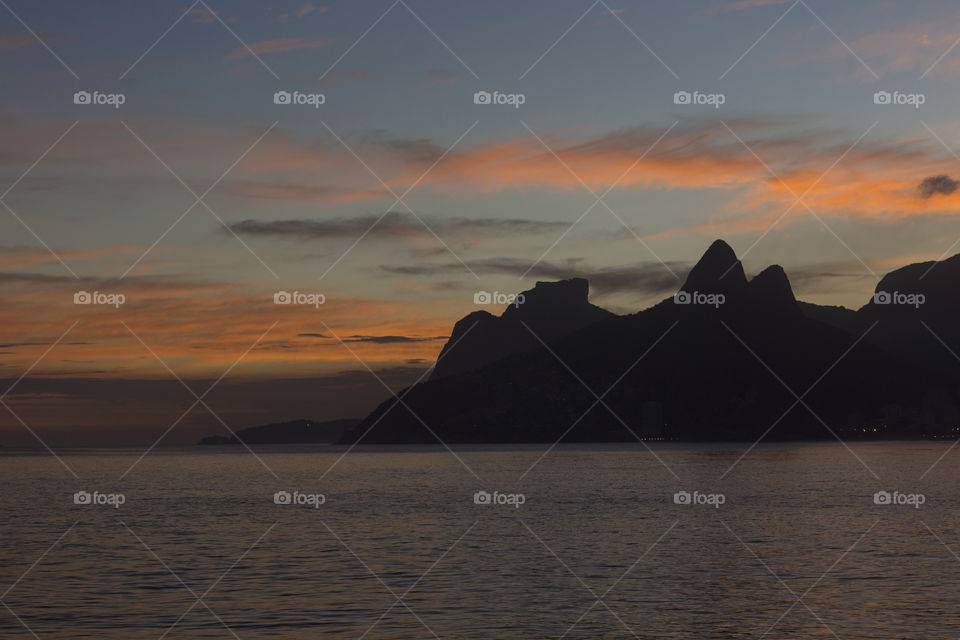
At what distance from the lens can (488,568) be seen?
61.1m

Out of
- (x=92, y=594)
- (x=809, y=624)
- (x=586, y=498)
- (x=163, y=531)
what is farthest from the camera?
(x=586, y=498)

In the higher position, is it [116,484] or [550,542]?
[116,484]

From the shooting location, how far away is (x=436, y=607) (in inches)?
1897

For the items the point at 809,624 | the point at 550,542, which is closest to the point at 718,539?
the point at 550,542

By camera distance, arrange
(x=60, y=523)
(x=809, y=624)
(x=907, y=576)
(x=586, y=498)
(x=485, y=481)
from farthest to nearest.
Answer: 1. (x=485, y=481)
2. (x=586, y=498)
3. (x=60, y=523)
4. (x=907, y=576)
5. (x=809, y=624)

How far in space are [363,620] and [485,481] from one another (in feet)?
430

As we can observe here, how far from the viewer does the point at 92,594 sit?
52.8 metres

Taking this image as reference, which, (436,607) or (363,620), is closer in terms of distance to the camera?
(363,620)

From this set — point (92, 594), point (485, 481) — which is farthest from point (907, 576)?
point (485, 481)

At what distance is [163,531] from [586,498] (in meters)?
53.7

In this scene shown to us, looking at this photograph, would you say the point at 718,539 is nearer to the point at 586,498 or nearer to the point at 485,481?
the point at 586,498

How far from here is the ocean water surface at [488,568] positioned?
4422cm

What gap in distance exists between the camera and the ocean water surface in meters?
44.2

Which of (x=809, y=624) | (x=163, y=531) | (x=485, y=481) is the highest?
(x=485, y=481)
